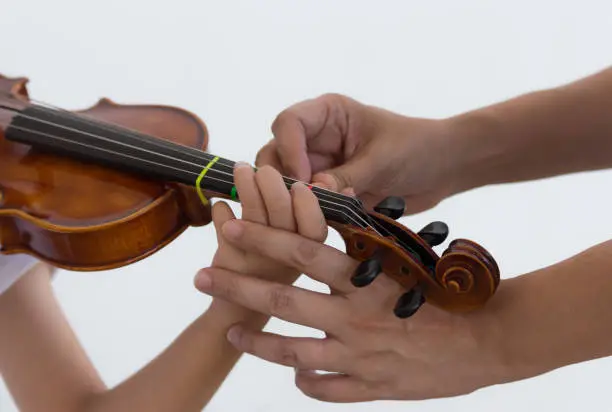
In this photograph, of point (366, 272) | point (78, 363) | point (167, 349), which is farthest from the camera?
point (78, 363)

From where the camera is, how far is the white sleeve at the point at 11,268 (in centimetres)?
96

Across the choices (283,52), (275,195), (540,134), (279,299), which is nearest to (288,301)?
(279,299)

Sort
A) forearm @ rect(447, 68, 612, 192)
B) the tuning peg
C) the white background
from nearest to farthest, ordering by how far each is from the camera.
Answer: the tuning peg < forearm @ rect(447, 68, 612, 192) < the white background

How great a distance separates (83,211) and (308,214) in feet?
0.88

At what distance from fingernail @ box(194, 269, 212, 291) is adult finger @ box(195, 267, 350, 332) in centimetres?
1

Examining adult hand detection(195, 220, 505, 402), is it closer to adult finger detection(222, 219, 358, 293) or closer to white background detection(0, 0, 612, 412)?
adult finger detection(222, 219, 358, 293)

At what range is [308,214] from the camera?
0.75 metres

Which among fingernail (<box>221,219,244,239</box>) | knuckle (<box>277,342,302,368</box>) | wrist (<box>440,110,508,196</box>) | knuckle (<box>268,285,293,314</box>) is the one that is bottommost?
knuckle (<box>277,342,302,368</box>)

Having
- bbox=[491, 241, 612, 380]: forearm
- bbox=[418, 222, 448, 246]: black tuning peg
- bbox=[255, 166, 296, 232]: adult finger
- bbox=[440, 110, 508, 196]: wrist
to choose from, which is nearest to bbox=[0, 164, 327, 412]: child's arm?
bbox=[255, 166, 296, 232]: adult finger

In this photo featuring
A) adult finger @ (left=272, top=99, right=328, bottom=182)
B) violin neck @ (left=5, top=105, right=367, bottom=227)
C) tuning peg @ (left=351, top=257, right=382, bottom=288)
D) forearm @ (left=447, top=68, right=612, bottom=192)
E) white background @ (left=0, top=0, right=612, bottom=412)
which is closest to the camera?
tuning peg @ (left=351, top=257, right=382, bottom=288)

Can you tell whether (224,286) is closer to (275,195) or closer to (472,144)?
(275,195)

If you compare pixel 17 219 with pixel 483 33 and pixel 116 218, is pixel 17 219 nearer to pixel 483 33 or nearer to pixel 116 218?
pixel 116 218

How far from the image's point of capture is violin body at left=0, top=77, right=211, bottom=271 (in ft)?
2.66

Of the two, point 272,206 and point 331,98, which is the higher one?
point 331,98
